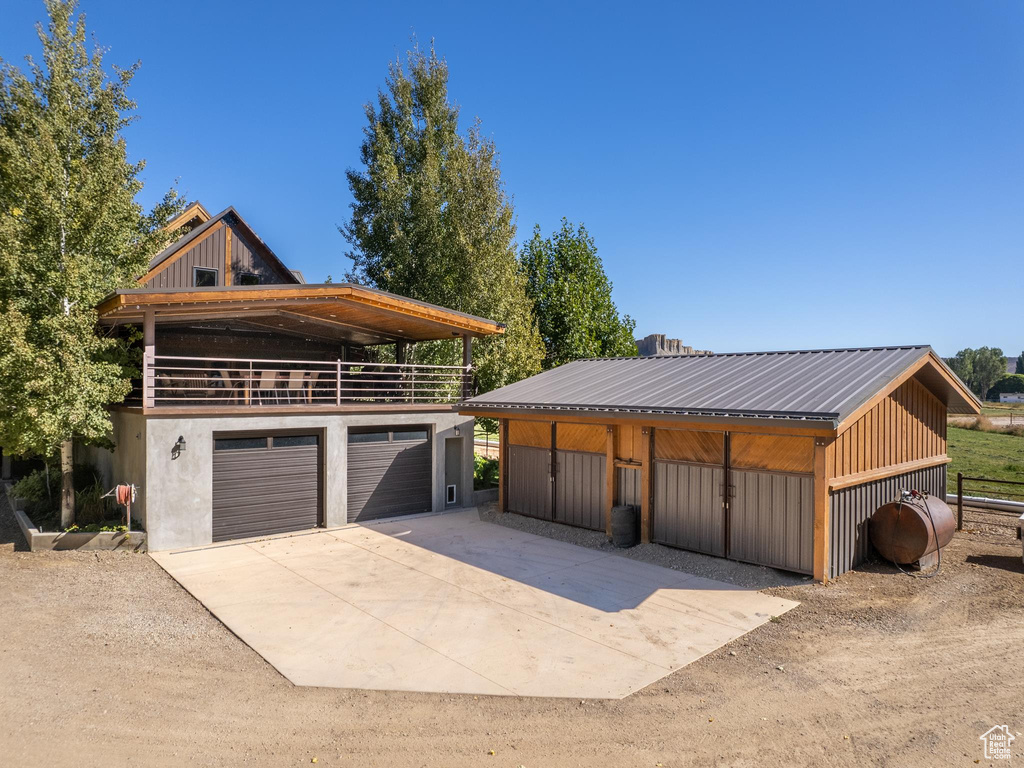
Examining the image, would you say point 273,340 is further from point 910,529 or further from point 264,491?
point 910,529

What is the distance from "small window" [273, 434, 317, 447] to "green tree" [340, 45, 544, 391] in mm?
8604

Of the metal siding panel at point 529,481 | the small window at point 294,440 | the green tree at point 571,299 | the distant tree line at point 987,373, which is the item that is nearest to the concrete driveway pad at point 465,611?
the metal siding panel at point 529,481

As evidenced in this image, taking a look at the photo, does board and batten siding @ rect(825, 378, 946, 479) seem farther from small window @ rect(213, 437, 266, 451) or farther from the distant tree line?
the distant tree line

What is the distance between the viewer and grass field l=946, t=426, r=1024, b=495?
1870 cm

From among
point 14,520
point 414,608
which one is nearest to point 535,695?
point 414,608

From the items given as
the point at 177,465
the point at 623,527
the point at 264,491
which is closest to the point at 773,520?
the point at 623,527

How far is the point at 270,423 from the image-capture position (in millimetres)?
12500

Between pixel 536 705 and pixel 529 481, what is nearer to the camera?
pixel 536 705

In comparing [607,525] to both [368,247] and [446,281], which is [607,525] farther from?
[368,247]

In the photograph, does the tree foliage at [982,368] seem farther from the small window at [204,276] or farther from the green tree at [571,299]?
the small window at [204,276]

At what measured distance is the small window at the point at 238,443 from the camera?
12.0 metres

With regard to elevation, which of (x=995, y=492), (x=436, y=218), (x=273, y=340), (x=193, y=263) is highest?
(x=436, y=218)

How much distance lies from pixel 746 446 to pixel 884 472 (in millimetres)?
2898

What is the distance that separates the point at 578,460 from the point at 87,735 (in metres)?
9.31
